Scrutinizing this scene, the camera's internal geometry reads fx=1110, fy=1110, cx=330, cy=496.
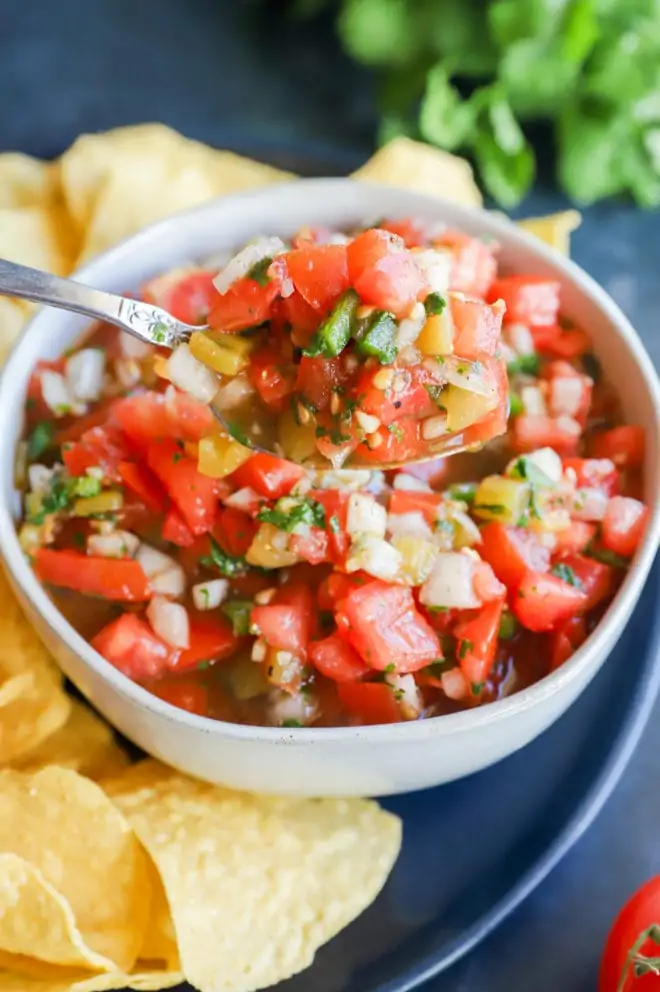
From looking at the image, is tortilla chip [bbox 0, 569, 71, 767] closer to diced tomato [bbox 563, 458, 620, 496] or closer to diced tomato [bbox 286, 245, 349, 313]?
diced tomato [bbox 286, 245, 349, 313]

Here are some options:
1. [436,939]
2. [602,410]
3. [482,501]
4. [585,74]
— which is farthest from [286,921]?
[585,74]

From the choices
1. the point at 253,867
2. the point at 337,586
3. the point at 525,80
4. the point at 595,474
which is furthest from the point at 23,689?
the point at 525,80

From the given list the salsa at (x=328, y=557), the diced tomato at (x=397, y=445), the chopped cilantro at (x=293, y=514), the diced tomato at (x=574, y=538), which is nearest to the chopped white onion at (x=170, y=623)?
the salsa at (x=328, y=557)

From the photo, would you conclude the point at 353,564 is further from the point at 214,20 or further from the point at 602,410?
the point at 214,20

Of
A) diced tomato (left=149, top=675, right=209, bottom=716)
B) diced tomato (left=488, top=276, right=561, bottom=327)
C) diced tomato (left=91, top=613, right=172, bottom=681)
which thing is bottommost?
diced tomato (left=149, top=675, right=209, bottom=716)

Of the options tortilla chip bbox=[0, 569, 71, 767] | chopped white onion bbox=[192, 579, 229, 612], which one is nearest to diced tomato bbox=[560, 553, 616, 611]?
chopped white onion bbox=[192, 579, 229, 612]

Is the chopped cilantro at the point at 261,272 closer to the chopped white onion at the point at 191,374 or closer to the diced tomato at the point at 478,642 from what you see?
the chopped white onion at the point at 191,374
